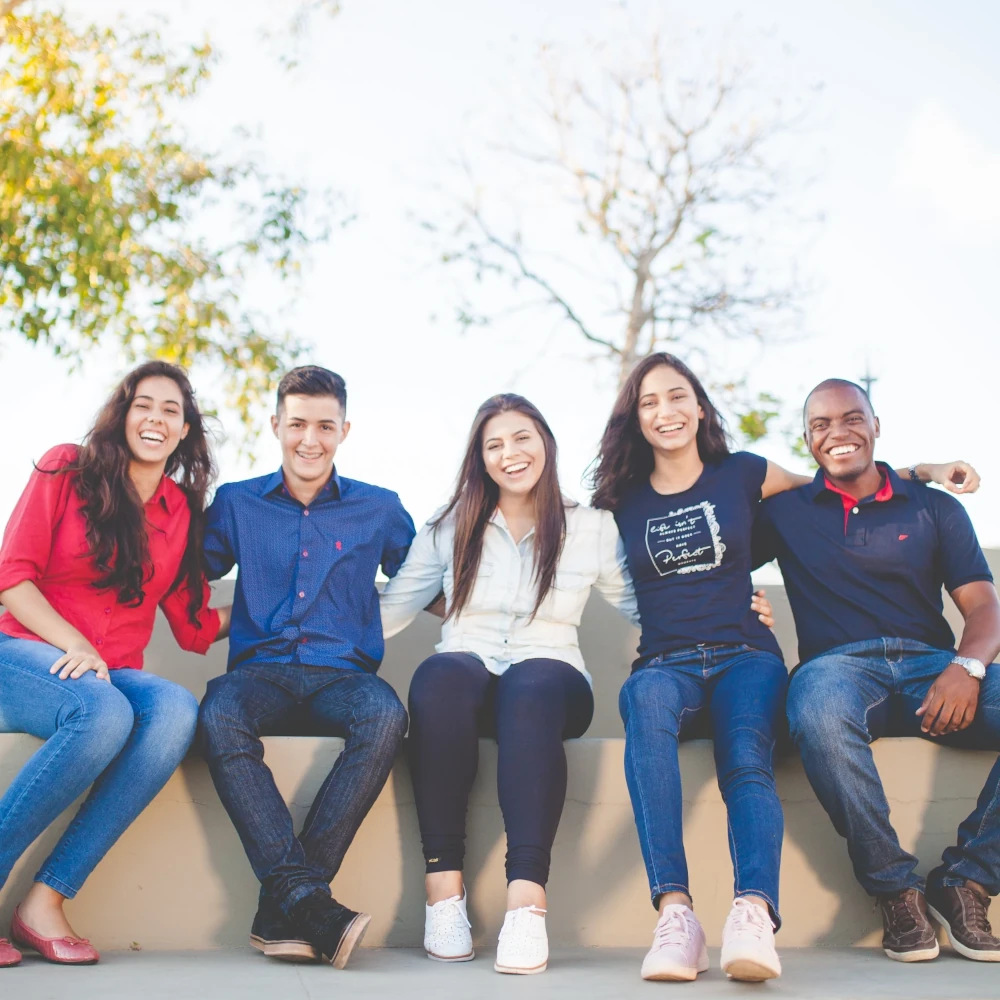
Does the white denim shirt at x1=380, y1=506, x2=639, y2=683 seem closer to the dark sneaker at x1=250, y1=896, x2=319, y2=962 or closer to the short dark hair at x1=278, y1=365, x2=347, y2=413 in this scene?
the short dark hair at x1=278, y1=365, x2=347, y2=413

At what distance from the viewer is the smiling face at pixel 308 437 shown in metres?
2.98

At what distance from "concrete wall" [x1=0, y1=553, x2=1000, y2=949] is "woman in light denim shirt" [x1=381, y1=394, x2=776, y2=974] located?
190 mm

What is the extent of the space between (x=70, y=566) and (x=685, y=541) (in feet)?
5.08

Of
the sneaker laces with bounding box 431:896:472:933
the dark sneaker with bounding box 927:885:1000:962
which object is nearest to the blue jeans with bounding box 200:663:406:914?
the sneaker laces with bounding box 431:896:472:933

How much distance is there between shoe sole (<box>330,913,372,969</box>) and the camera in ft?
7.13

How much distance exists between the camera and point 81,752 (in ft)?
7.59

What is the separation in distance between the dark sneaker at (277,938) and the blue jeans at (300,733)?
0.04 meters

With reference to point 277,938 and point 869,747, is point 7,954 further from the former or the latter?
point 869,747

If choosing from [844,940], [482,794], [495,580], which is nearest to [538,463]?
[495,580]

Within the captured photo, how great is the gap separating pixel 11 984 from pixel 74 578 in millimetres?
978

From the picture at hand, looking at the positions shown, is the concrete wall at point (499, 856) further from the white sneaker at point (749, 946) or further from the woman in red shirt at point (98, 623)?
the white sneaker at point (749, 946)

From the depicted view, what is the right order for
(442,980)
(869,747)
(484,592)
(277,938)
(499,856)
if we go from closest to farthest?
(442,980)
(277,938)
(869,747)
(499,856)
(484,592)

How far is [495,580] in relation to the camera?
114 inches

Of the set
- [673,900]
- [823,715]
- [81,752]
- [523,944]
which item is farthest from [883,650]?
[81,752]
